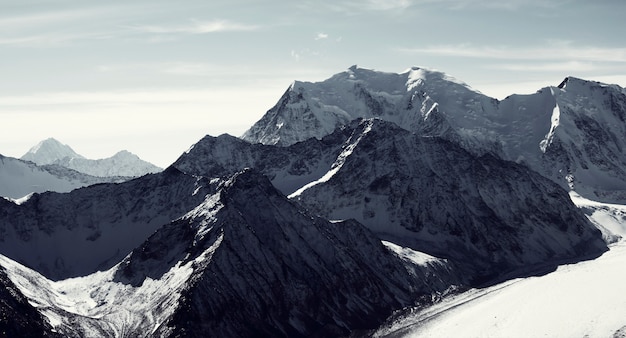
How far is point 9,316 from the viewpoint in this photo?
625 feet

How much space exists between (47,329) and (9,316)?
37.4 ft

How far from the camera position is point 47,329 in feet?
652
